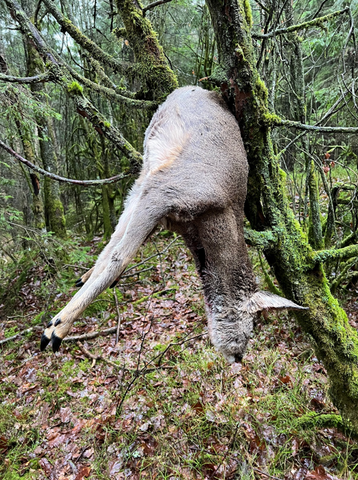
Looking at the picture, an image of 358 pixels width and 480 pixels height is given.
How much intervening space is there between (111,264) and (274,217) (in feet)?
5.18

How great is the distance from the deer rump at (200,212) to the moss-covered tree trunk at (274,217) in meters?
0.20

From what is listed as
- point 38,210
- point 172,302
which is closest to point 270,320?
point 172,302

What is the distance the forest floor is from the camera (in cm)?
365

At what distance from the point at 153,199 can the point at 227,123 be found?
37.1 inches

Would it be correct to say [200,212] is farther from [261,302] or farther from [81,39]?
[81,39]

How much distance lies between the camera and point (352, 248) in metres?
3.13

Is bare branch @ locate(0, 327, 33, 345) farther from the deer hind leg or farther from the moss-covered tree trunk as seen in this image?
the moss-covered tree trunk

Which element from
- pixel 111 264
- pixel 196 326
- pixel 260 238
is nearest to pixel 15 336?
pixel 196 326

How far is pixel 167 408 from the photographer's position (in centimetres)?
439

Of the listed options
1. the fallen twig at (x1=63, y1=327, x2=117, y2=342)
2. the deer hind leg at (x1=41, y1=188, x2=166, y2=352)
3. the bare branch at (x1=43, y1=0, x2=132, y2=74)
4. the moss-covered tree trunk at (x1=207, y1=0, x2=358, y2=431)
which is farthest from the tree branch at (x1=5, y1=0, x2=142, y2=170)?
the fallen twig at (x1=63, y1=327, x2=117, y2=342)

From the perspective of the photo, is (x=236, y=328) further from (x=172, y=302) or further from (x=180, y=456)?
(x=172, y=302)

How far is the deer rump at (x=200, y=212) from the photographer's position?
6.96 ft

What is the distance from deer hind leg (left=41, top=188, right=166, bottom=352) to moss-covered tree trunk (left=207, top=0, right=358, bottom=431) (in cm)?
106

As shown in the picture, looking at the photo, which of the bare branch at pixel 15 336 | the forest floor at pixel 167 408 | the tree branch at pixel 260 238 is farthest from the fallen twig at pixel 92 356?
the tree branch at pixel 260 238
